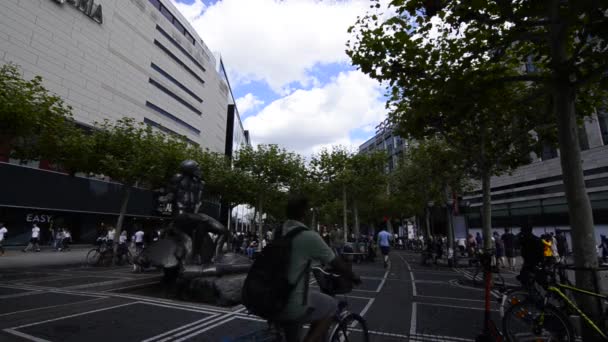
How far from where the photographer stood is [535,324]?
4012mm

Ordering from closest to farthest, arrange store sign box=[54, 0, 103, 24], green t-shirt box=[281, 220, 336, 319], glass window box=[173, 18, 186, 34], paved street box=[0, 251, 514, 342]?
green t-shirt box=[281, 220, 336, 319]
paved street box=[0, 251, 514, 342]
store sign box=[54, 0, 103, 24]
glass window box=[173, 18, 186, 34]

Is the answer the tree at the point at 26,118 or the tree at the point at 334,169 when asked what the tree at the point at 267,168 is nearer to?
the tree at the point at 334,169

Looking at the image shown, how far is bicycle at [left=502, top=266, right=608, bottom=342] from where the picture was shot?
12.7ft

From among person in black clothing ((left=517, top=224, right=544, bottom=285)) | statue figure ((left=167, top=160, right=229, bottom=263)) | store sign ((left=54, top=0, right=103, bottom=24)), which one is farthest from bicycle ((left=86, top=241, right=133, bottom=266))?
store sign ((left=54, top=0, right=103, bottom=24))

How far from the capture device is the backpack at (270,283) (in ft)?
7.61

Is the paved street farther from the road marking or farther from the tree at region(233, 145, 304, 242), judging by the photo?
the tree at region(233, 145, 304, 242)

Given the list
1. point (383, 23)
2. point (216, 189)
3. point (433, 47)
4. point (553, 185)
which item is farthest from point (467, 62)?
point (553, 185)

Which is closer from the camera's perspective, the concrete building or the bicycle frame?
the bicycle frame

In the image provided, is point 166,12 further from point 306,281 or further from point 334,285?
point 306,281

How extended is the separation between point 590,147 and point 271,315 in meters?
32.1

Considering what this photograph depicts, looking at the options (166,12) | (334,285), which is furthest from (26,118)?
(166,12)

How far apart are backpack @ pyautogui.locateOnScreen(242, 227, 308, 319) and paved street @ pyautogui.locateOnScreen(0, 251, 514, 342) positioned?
2649 mm

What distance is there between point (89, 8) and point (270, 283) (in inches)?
1389

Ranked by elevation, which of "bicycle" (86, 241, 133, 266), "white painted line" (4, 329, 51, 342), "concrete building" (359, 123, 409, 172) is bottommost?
"white painted line" (4, 329, 51, 342)
